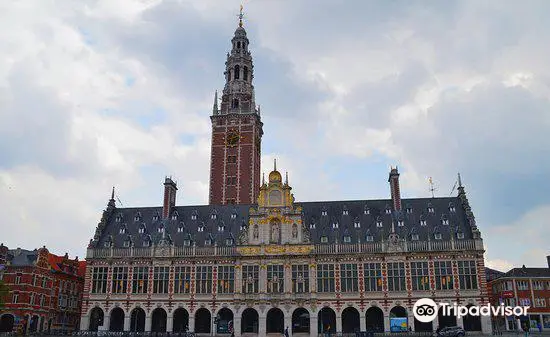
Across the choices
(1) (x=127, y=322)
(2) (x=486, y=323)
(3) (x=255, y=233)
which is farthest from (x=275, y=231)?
(2) (x=486, y=323)

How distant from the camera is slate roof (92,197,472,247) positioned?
7169 centimetres

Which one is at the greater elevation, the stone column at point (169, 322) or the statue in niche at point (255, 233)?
the statue in niche at point (255, 233)

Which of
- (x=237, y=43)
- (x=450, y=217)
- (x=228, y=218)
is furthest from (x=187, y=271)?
(x=237, y=43)

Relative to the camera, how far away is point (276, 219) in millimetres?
72312

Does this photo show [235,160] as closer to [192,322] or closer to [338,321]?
[192,322]

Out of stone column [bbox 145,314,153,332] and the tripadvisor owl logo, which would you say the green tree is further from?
the tripadvisor owl logo

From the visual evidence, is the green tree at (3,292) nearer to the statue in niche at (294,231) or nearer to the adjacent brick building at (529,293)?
the statue in niche at (294,231)

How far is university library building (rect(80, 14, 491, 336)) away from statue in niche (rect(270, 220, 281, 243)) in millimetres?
137

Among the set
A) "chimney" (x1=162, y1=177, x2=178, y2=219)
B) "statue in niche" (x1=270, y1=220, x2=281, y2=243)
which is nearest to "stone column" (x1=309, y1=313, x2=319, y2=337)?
"statue in niche" (x1=270, y1=220, x2=281, y2=243)

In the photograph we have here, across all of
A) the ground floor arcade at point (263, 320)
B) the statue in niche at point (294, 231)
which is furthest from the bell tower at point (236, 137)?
the ground floor arcade at point (263, 320)

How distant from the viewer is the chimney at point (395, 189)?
75.1 meters

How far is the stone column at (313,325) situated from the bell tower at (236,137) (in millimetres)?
27380

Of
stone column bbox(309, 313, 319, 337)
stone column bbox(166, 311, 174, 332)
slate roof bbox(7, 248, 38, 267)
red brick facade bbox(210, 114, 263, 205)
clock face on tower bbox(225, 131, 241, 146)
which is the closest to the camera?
stone column bbox(309, 313, 319, 337)

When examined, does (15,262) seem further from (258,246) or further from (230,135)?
(230,135)
